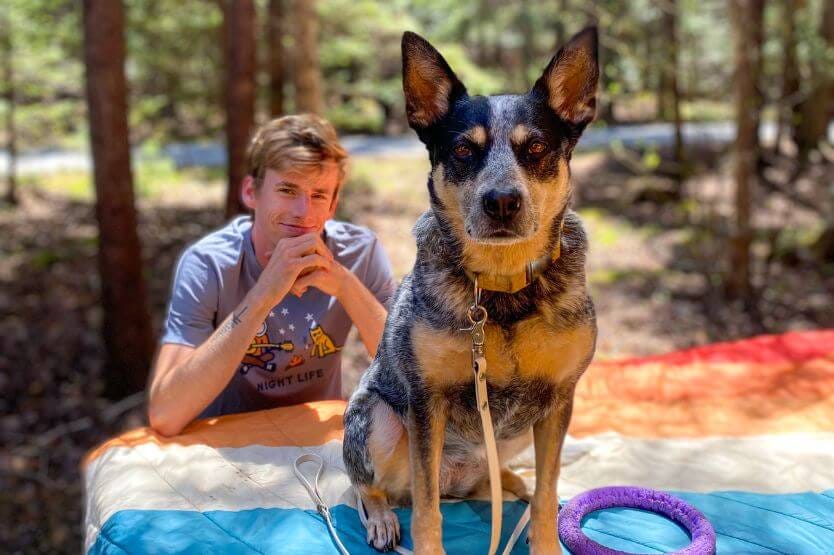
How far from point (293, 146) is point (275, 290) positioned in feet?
2.07

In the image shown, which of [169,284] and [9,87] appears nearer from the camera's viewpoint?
[169,284]

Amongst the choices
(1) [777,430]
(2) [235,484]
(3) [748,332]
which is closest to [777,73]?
(3) [748,332]

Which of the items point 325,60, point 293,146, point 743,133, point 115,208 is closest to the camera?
point 293,146

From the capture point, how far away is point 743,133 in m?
6.89

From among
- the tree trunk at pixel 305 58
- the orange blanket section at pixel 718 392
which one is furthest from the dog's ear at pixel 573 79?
the tree trunk at pixel 305 58

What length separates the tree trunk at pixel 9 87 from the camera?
897cm

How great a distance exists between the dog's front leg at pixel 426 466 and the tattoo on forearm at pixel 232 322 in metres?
0.85

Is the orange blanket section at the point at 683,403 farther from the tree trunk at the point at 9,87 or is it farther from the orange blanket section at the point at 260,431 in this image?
the tree trunk at the point at 9,87

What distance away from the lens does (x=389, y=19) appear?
1212cm

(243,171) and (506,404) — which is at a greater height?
(243,171)

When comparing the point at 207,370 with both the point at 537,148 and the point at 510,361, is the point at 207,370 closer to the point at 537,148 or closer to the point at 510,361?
the point at 510,361

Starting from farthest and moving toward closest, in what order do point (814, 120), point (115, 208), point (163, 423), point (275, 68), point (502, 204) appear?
point (814, 120), point (275, 68), point (115, 208), point (163, 423), point (502, 204)

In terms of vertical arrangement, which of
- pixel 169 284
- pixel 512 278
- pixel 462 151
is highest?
pixel 462 151

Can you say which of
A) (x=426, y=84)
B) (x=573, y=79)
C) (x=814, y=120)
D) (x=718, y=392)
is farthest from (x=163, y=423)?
(x=814, y=120)
